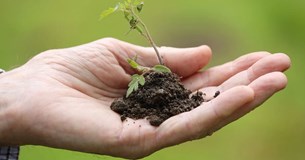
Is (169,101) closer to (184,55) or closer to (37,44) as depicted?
(184,55)

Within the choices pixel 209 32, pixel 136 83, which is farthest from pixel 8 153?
pixel 209 32

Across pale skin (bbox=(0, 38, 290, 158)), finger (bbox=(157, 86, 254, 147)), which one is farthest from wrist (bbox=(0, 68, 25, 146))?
finger (bbox=(157, 86, 254, 147))

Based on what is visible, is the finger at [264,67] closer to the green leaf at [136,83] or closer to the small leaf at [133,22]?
the green leaf at [136,83]

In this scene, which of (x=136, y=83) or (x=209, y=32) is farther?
(x=209, y=32)

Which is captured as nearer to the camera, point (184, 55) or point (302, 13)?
point (184, 55)

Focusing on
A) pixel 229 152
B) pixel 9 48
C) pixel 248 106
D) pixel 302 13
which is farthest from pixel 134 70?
pixel 302 13

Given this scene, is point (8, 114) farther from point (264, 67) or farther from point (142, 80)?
point (264, 67)

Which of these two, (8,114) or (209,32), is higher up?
(209,32)
